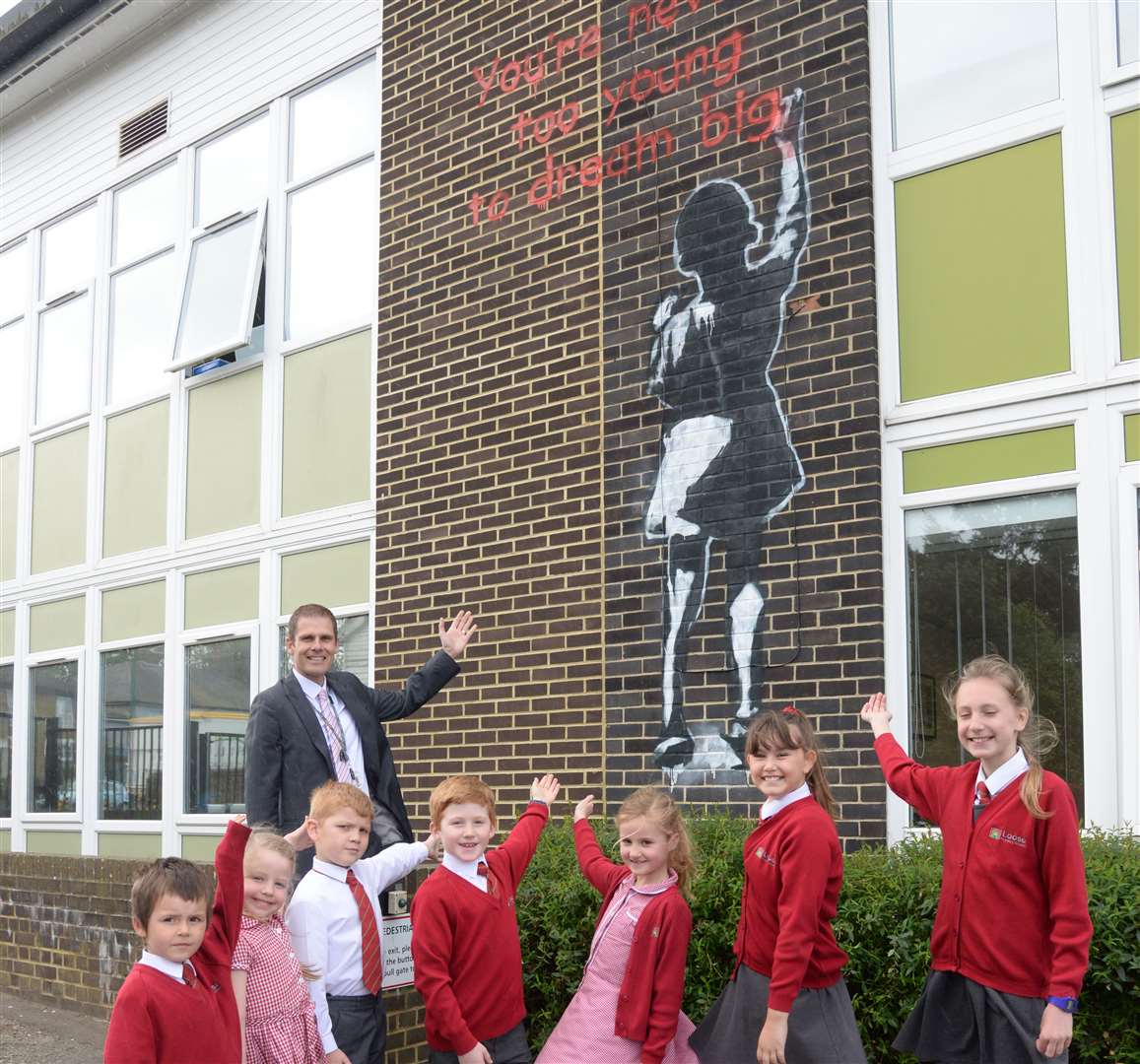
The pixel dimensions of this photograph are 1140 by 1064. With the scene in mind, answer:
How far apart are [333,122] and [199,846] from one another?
17.7ft

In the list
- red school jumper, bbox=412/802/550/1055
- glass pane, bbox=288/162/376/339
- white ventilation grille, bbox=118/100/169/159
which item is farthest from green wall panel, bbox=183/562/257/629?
red school jumper, bbox=412/802/550/1055

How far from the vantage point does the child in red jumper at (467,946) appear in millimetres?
4559

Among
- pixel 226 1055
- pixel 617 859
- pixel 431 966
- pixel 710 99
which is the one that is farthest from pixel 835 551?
pixel 226 1055

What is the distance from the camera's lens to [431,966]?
4.58 metres

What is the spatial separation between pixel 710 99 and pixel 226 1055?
5.59 m

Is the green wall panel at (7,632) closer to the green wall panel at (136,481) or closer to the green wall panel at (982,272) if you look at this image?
the green wall panel at (136,481)

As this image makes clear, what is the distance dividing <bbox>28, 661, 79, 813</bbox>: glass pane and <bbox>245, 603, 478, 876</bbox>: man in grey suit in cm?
719

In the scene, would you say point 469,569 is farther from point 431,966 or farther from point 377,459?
point 431,966

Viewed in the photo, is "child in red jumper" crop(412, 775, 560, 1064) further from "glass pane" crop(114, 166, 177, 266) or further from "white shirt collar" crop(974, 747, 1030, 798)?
"glass pane" crop(114, 166, 177, 266)

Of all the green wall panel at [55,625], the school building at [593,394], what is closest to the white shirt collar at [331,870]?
the school building at [593,394]

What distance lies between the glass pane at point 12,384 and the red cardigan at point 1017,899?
11.3 m

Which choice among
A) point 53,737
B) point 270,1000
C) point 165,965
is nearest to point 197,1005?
point 165,965

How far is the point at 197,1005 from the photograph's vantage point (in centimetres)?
385

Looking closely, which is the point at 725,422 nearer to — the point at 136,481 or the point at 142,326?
the point at 136,481
